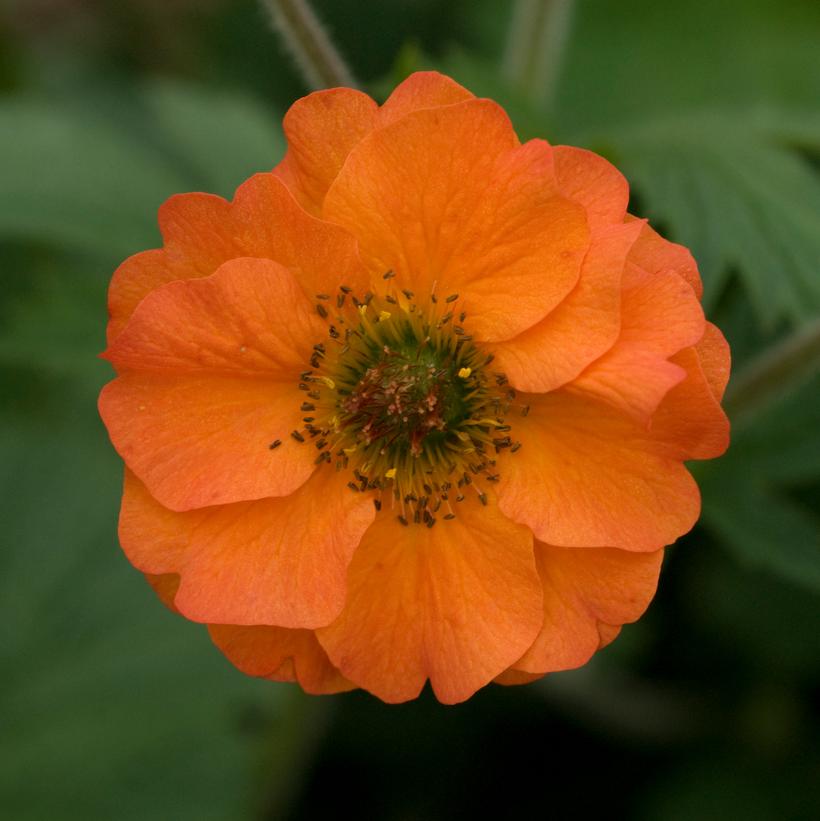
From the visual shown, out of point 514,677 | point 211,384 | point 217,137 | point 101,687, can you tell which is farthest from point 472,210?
point 101,687

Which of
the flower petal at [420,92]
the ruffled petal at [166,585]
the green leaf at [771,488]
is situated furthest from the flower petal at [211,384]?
the green leaf at [771,488]

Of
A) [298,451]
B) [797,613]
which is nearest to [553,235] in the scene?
[298,451]

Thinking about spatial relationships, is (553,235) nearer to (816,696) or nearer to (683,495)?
(683,495)

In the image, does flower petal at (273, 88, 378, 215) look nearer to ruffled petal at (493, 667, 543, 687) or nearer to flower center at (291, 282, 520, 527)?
flower center at (291, 282, 520, 527)

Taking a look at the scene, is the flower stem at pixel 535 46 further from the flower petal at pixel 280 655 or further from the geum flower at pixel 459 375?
the flower petal at pixel 280 655

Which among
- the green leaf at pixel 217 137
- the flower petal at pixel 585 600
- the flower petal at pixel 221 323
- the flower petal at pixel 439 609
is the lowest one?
the flower petal at pixel 585 600

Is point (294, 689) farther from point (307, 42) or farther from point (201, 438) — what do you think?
point (307, 42)

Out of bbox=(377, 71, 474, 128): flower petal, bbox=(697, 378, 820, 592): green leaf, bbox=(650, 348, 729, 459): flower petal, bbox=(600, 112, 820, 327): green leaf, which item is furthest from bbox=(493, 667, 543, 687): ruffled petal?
bbox=(377, 71, 474, 128): flower petal
